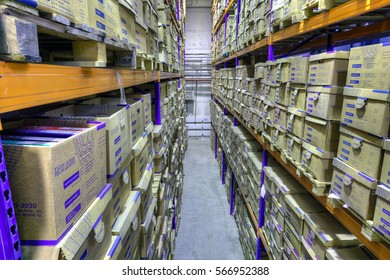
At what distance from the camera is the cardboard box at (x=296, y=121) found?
7.04 ft

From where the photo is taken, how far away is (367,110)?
139 centimetres

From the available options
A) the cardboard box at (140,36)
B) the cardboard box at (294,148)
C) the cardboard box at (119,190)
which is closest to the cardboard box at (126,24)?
the cardboard box at (140,36)

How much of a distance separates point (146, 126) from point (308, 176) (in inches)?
69.1

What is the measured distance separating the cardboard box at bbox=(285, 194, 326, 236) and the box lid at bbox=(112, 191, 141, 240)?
1.40 m

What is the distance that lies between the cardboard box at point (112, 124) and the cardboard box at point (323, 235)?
1524 millimetres

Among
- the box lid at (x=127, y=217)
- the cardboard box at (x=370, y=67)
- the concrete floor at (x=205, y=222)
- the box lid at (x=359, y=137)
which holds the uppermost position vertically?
the cardboard box at (x=370, y=67)

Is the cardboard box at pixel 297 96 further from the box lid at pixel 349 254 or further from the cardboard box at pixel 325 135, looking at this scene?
the box lid at pixel 349 254

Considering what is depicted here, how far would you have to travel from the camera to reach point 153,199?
3189mm

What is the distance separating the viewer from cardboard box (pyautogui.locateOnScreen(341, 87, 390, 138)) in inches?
50.8

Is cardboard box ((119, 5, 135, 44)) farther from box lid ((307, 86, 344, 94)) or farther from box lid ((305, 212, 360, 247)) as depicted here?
box lid ((305, 212, 360, 247))

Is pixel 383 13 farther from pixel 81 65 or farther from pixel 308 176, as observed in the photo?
pixel 81 65

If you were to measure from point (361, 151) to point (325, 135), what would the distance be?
1.18ft

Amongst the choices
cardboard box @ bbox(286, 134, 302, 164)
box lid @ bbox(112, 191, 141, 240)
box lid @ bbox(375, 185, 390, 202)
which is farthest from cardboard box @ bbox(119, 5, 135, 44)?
box lid @ bbox(375, 185, 390, 202)
